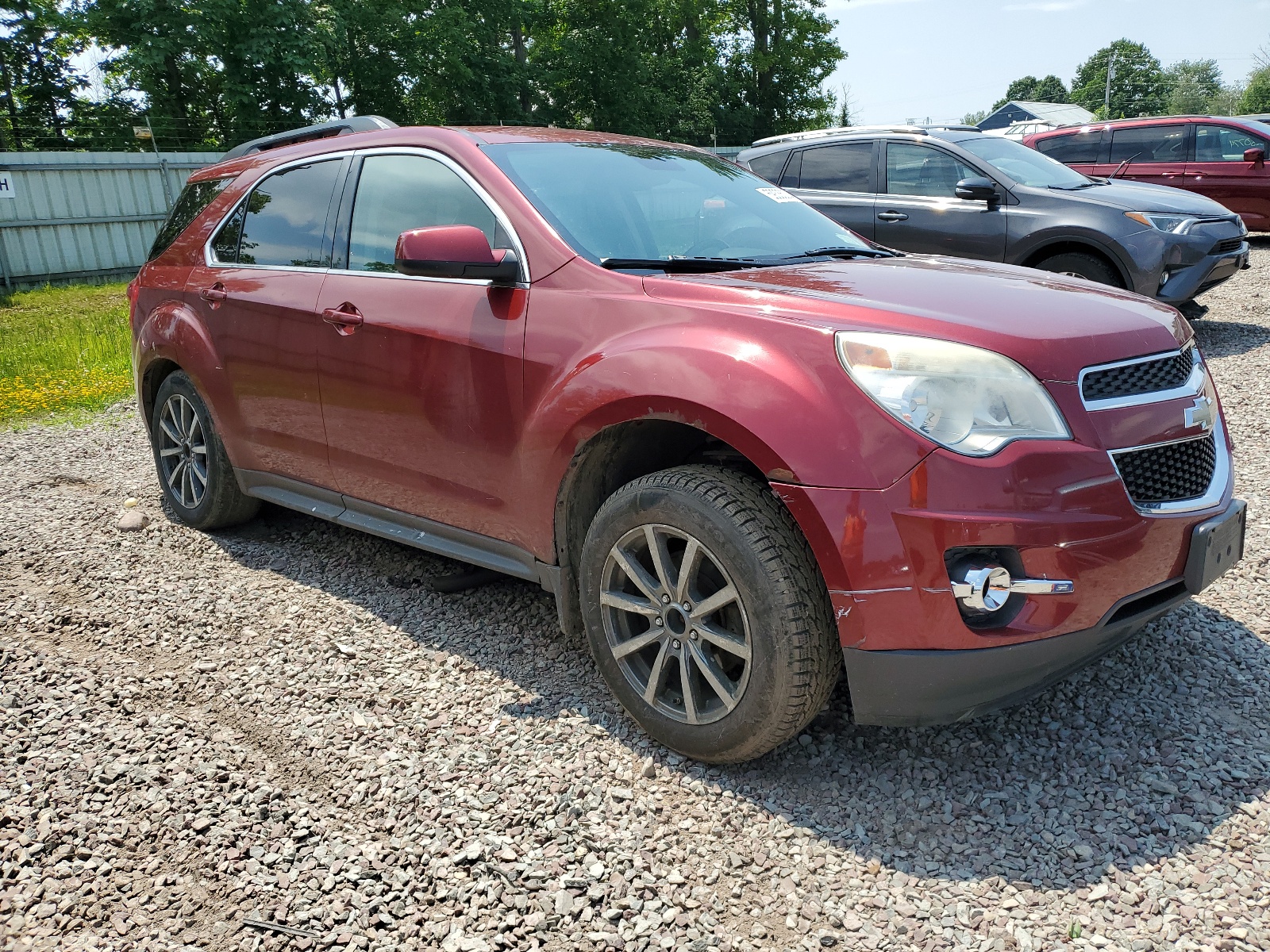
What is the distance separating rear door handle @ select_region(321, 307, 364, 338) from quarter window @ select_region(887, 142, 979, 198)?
631 centimetres

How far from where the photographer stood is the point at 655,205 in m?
3.54

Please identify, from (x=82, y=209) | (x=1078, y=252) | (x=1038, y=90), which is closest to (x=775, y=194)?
(x=1078, y=252)

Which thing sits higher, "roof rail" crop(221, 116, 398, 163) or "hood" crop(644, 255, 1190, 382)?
"roof rail" crop(221, 116, 398, 163)

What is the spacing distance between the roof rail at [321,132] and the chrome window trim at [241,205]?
0.23 meters

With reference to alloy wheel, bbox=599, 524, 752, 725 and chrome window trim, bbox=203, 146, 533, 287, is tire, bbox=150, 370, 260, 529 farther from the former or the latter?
alloy wheel, bbox=599, 524, 752, 725

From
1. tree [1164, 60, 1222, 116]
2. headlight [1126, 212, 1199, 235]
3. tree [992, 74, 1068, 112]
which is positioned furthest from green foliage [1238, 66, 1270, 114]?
headlight [1126, 212, 1199, 235]

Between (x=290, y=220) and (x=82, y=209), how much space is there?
15.9 m

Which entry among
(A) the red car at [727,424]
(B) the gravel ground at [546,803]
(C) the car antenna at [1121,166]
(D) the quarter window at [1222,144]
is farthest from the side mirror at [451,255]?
(D) the quarter window at [1222,144]

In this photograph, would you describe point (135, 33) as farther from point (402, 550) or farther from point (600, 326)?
point (600, 326)

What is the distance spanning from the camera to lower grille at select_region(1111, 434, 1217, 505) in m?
2.50

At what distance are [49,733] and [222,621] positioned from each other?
917 millimetres

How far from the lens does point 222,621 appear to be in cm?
404

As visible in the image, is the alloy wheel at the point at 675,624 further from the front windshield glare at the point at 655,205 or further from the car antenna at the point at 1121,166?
the car antenna at the point at 1121,166

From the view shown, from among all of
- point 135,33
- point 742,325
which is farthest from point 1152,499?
point 135,33
